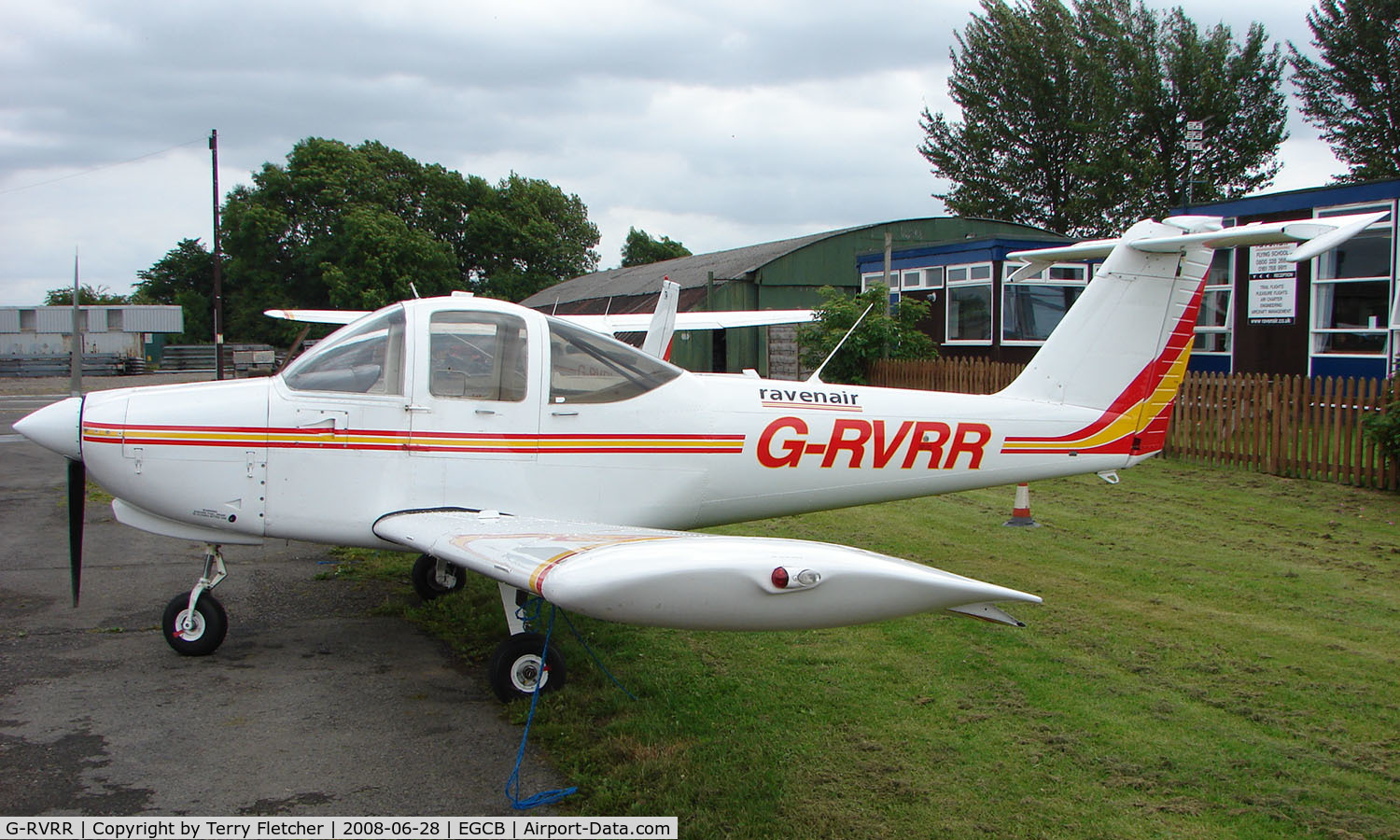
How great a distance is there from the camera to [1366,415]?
10.6 meters

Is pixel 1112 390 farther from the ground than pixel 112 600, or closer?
farther from the ground

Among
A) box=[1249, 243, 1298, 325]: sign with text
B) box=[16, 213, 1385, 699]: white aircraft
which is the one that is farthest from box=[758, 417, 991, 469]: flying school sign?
box=[1249, 243, 1298, 325]: sign with text

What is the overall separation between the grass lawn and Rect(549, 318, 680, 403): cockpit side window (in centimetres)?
151

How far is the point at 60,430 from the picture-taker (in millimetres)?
5098

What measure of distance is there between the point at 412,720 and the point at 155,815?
1.22 metres

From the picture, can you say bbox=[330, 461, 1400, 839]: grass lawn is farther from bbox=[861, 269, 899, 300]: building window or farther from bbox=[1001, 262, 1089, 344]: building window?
bbox=[861, 269, 899, 300]: building window

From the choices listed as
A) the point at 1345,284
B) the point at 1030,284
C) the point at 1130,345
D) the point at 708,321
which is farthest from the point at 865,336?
the point at 1130,345

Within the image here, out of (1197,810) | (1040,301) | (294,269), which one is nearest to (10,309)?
(294,269)

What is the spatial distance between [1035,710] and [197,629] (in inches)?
182

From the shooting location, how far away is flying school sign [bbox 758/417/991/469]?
585 centimetres

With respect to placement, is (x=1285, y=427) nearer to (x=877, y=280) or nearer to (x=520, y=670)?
(x=520, y=670)

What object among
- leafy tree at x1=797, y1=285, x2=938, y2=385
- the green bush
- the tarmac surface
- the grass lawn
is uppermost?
leafy tree at x1=797, y1=285, x2=938, y2=385

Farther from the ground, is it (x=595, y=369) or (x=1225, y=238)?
(x=1225, y=238)

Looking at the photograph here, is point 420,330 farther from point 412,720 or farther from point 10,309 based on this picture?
point 10,309
